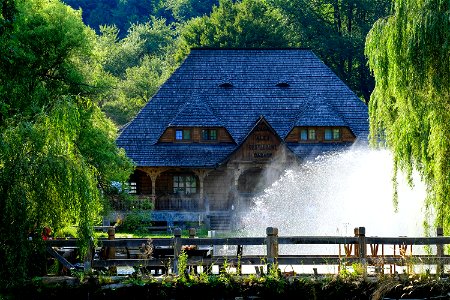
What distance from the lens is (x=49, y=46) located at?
121 feet

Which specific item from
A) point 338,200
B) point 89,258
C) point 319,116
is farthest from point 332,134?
point 89,258

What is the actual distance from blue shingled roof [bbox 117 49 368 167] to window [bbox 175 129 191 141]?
439 mm

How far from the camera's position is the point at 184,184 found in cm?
5416

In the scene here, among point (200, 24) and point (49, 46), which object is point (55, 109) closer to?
point (49, 46)

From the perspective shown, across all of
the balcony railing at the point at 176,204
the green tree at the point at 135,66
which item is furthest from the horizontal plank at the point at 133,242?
the green tree at the point at 135,66

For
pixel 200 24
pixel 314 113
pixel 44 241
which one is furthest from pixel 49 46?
pixel 200 24

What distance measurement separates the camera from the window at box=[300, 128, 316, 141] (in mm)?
53375

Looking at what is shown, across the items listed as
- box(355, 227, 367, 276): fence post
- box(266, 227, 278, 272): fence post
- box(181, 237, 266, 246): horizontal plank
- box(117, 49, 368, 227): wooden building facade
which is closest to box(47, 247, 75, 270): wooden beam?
box(181, 237, 266, 246): horizontal plank

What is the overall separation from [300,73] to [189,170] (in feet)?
27.5

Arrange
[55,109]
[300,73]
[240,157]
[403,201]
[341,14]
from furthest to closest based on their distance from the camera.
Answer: [341,14] → [300,73] → [240,157] → [403,201] → [55,109]

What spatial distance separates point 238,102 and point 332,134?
520cm

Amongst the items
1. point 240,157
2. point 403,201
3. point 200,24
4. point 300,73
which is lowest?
point 403,201

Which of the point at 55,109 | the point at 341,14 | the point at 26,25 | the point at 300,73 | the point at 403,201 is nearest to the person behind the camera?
the point at 55,109

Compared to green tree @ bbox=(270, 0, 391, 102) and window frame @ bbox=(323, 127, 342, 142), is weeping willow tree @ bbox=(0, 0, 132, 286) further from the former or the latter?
green tree @ bbox=(270, 0, 391, 102)
